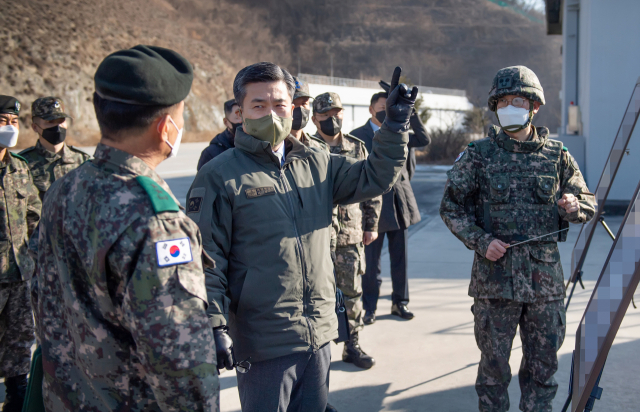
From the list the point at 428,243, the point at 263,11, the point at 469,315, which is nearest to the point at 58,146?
the point at 469,315

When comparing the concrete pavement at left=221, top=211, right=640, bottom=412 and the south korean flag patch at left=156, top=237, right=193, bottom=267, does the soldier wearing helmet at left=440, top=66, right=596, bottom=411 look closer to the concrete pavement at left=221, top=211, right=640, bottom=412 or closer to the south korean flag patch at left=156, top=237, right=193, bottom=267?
the concrete pavement at left=221, top=211, right=640, bottom=412

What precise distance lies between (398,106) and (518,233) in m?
1.06

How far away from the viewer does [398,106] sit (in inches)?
80.2

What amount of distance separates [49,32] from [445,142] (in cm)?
3321

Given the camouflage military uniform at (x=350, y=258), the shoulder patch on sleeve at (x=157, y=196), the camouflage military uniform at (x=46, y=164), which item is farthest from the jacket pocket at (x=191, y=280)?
the camouflage military uniform at (x=46, y=164)

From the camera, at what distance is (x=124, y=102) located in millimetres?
1336

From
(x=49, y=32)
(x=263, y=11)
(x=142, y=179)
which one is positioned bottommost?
(x=142, y=179)

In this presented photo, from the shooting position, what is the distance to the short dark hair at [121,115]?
4.43 feet

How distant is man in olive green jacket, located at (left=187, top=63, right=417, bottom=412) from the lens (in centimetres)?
201

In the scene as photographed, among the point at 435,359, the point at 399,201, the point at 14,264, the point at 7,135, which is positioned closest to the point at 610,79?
the point at 399,201

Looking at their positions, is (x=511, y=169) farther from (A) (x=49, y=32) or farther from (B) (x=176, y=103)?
(A) (x=49, y=32)

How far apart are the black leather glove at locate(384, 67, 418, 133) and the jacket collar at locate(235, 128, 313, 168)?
37 centimetres

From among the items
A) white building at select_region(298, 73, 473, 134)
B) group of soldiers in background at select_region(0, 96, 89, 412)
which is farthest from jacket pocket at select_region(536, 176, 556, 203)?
white building at select_region(298, 73, 473, 134)

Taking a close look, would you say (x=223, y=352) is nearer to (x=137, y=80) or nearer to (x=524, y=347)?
(x=137, y=80)
